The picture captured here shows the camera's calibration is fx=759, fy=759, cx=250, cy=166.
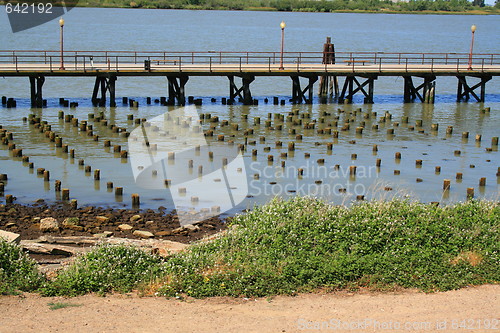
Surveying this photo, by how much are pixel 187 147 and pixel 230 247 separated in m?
15.8

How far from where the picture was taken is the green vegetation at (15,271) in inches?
475

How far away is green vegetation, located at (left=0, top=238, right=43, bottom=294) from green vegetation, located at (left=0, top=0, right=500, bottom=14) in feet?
481

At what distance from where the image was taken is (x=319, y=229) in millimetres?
13945

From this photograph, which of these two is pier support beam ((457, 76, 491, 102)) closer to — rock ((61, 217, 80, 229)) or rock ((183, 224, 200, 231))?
rock ((183, 224, 200, 231))

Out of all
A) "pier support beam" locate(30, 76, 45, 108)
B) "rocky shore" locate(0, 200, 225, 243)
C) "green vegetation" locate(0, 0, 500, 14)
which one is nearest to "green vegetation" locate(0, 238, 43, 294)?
"rocky shore" locate(0, 200, 225, 243)

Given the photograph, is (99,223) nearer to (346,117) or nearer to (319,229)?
(319,229)

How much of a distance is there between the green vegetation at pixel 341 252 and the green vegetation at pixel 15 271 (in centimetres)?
213

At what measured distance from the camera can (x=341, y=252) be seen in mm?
13141

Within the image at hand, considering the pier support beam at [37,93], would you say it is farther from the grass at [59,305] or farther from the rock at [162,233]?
the grass at [59,305]

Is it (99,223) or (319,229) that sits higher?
(319,229)

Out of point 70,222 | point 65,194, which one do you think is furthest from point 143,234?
point 65,194

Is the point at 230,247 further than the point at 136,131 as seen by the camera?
No

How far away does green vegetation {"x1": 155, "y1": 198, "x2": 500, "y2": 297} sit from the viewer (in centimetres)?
1227

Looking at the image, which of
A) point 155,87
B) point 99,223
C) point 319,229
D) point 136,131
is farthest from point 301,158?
point 155,87
